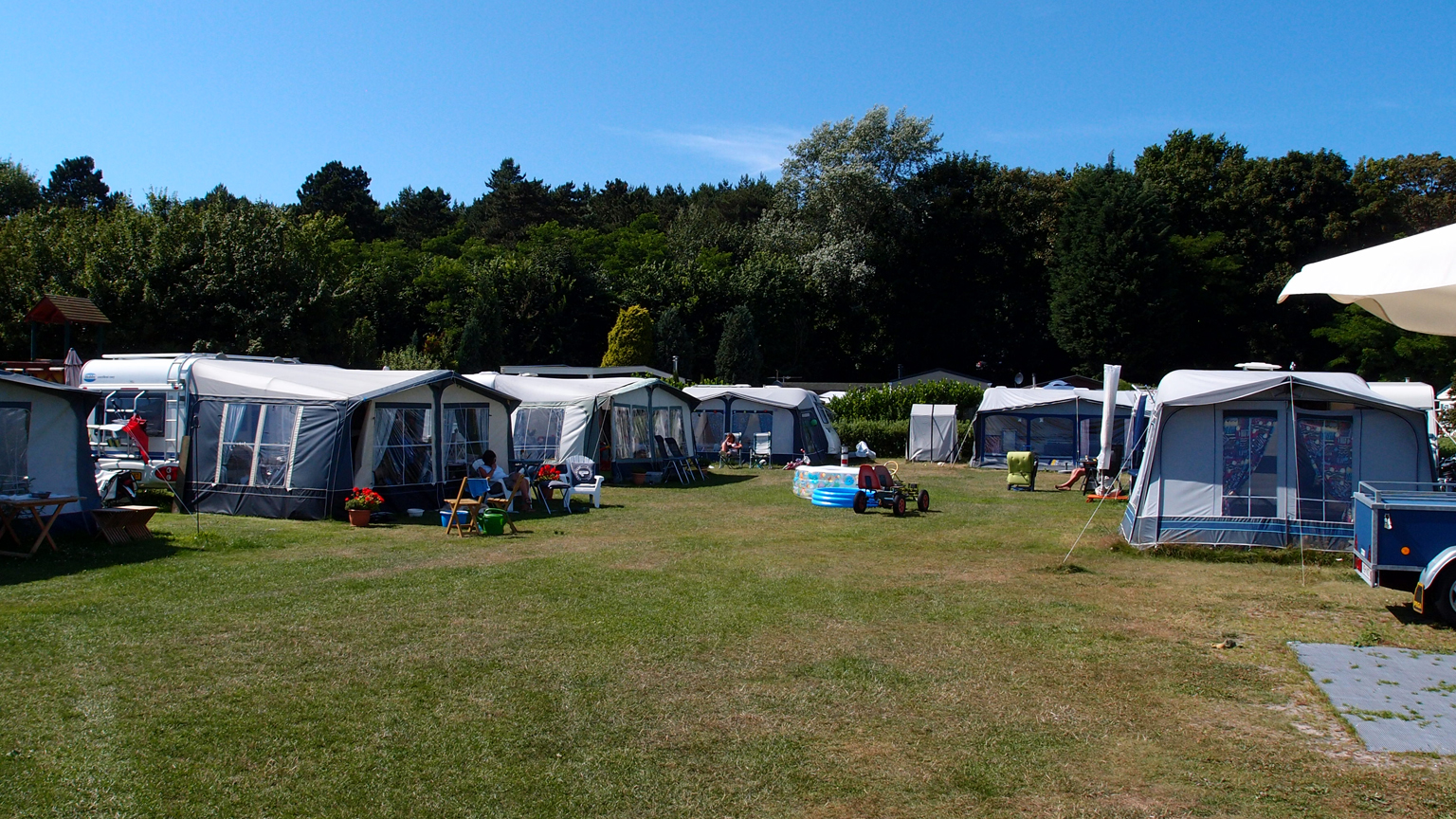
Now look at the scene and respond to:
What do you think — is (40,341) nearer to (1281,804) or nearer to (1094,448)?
(1094,448)

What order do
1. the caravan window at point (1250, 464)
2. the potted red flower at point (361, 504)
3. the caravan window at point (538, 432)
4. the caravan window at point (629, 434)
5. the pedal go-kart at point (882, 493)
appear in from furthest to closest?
the caravan window at point (629, 434) → the caravan window at point (538, 432) → the pedal go-kart at point (882, 493) → the potted red flower at point (361, 504) → the caravan window at point (1250, 464)

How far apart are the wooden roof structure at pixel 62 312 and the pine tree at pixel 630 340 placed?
21867mm

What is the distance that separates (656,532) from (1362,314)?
31100 millimetres

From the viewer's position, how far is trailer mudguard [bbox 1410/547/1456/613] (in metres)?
7.62

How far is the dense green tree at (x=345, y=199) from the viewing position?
5247 centimetres

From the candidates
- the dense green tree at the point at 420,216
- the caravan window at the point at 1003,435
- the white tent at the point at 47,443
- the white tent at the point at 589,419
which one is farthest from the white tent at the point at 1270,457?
the dense green tree at the point at 420,216

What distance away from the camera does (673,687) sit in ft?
19.2

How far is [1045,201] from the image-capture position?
140 ft

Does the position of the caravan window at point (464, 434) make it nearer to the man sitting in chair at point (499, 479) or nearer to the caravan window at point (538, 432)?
the man sitting in chair at point (499, 479)

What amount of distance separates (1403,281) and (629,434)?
16.9m

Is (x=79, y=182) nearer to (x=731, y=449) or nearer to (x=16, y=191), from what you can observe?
(x=16, y=191)

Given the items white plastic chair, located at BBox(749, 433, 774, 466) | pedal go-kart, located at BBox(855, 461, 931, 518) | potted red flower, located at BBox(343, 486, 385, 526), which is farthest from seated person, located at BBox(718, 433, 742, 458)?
potted red flower, located at BBox(343, 486, 385, 526)

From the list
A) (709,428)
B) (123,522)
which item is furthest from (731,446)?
(123,522)

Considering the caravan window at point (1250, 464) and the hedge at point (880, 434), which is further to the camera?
the hedge at point (880, 434)
